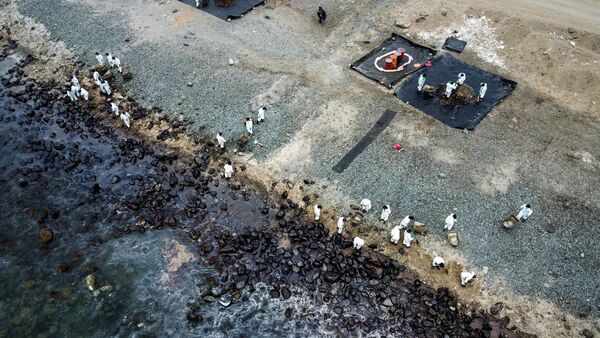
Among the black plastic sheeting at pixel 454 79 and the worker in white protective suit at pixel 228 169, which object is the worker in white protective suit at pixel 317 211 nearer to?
the worker in white protective suit at pixel 228 169

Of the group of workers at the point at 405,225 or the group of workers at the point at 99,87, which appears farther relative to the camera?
the group of workers at the point at 99,87

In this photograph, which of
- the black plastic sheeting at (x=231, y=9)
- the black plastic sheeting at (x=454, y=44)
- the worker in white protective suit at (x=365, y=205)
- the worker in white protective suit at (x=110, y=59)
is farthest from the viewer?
the black plastic sheeting at (x=231, y=9)

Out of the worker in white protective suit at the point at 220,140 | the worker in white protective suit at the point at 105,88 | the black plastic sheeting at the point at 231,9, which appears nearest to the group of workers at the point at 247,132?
the worker in white protective suit at the point at 220,140

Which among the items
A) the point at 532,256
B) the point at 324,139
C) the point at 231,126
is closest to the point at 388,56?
the point at 324,139

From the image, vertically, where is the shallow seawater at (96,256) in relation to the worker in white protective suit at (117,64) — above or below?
below

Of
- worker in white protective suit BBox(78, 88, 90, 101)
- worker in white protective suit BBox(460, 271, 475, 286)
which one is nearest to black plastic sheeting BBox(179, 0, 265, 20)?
worker in white protective suit BBox(78, 88, 90, 101)

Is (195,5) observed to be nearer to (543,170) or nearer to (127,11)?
(127,11)

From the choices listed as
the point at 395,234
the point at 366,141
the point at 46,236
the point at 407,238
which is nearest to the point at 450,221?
the point at 407,238

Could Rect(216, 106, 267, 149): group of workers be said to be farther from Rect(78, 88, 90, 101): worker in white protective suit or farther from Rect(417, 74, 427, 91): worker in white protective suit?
Rect(78, 88, 90, 101): worker in white protective suit
